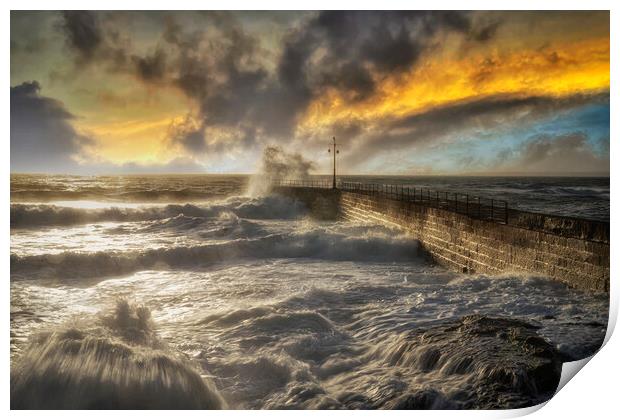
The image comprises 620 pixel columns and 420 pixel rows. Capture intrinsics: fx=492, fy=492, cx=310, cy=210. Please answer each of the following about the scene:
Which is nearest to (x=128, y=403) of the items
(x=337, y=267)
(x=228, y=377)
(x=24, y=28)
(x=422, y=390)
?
(x=228, y=377)

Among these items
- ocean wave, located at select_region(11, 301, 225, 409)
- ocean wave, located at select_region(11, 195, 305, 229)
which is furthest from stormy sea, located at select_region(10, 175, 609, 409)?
ocean wave, located at select_region(11, 195, 305, 229)

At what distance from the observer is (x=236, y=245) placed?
10008 mm

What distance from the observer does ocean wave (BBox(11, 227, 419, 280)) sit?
7.84m

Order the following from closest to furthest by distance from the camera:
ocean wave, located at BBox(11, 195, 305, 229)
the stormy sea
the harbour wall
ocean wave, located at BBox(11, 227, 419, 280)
Result: 1. the stormy sea
2. the harbour wall
3. ocean wave, located at BBox(11, 227, 419, 280)
4. ocean wave, located at BBox(11, 195, 305, 229)

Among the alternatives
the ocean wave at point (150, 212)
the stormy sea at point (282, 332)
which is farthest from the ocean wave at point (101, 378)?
the ocean wave at point (150, 212)

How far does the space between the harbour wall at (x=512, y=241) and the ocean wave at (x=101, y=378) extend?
377 centimetres

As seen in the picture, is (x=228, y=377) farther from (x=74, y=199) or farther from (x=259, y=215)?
(x=259, y=215)

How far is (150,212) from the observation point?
50.7 feet

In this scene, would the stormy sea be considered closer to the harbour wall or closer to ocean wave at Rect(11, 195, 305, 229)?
the harbour wall

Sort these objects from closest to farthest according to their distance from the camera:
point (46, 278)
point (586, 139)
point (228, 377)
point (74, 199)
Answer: point (228, 377)
point (586, 139)
point (46, 278)
point (74, 199)

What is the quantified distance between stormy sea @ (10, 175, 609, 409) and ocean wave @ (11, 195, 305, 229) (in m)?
1.83

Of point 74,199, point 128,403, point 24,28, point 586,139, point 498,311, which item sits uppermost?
point 24,28

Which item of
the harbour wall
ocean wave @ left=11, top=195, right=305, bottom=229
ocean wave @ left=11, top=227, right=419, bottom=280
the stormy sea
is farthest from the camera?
ocean wave @ left=11, top=195, right=305, bottom=229

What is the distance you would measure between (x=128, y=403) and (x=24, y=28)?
408cm
